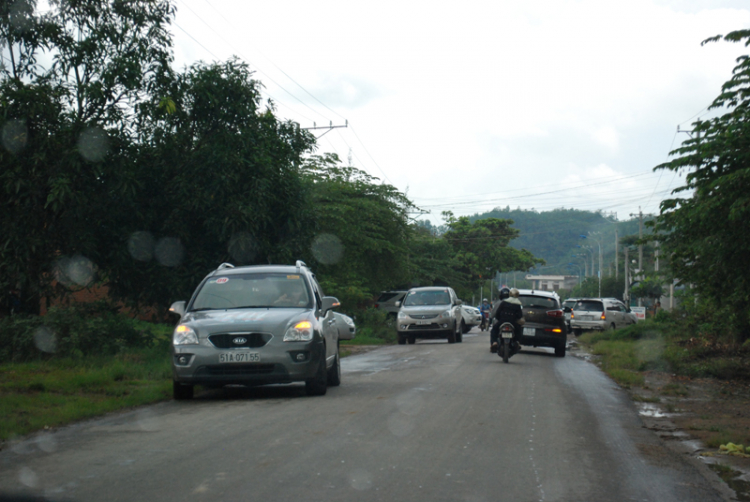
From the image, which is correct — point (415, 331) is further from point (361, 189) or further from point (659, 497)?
point (659, 497)

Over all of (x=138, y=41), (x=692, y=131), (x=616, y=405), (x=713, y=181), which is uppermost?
(x=138, y=41)

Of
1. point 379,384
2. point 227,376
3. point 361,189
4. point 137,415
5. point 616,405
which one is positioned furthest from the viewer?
point 361,189

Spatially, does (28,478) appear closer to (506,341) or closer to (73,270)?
(73,270)

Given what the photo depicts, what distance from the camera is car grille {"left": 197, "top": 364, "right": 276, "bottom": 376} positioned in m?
9.82

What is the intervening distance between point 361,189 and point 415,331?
37.3 ft

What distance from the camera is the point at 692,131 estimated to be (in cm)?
1503

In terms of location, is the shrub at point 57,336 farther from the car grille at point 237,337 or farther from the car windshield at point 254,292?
the car grille at point 237,337

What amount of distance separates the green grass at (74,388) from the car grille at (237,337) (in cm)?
114

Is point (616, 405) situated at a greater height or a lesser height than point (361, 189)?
lesser

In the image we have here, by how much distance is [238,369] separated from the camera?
9.88 m

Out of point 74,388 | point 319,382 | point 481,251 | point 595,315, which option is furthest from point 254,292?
point 481,251

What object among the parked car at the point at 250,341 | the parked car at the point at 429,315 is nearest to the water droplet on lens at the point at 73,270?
the parked car at the point at 250,341

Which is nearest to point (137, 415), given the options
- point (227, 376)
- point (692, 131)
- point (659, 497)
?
point (227, 376)

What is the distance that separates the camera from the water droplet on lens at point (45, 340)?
13.8 meters
